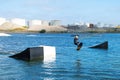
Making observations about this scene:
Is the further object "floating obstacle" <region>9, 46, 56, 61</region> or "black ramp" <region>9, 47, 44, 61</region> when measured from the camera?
"floating obstacle" <region>9, 46, 56, 61</region>

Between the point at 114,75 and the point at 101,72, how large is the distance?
2.05 m

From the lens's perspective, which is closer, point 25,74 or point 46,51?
point 25,74

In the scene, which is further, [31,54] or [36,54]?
[36,54]

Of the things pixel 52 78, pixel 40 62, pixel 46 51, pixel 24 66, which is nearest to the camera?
pixel 52 78

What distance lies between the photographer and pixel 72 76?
2812 cm

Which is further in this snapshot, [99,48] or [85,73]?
[99,48]

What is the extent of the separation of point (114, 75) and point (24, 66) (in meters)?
10.2

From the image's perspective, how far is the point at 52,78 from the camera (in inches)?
1059

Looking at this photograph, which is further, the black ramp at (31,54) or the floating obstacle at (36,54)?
the floating obstacle at (36,54)

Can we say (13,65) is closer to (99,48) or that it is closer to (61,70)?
(61,70)

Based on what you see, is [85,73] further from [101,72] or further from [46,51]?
[46,51]

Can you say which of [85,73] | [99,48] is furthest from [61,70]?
[99,48]

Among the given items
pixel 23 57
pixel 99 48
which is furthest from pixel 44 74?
pixel 99 48

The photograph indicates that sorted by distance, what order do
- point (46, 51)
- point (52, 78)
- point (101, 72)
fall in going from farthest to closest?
point (46, 51) → point (101, 72) → point (52, 78)
